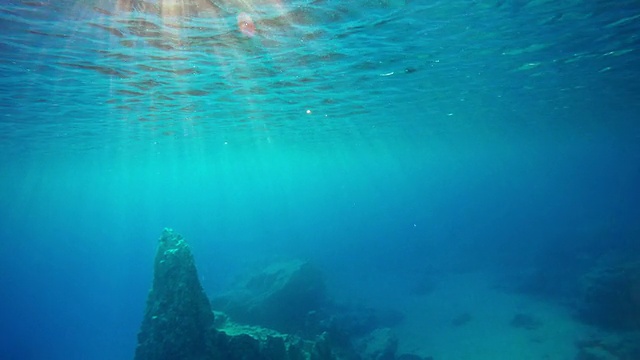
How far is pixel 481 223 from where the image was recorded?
6812cm

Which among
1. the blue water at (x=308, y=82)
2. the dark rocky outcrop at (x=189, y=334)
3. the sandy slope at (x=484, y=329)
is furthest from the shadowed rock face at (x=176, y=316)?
the sandy slope at (x=484, y=329)

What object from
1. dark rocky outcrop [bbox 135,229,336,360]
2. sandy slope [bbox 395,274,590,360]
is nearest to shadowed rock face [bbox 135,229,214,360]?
dark rocky outcrop [bbox 135,229,336,360]

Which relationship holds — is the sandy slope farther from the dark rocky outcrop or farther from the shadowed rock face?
the shadowed rock face

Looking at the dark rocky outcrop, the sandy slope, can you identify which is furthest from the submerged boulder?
the sandy slope

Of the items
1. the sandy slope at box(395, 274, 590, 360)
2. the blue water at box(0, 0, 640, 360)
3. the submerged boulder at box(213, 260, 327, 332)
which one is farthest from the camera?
the submerged boulder at box(213, 260, 327, 332)

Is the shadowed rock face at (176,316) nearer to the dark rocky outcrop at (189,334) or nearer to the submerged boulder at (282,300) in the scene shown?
the dark rocky outcrop at (189,334)

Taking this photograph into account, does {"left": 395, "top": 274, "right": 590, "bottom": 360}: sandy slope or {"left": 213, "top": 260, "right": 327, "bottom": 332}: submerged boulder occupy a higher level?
{"left": 213, "top": 260, "right": 327, "bottom": 332}: submerged boulder

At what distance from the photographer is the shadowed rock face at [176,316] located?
382 inches

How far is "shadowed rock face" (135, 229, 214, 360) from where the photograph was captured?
9.70 meters

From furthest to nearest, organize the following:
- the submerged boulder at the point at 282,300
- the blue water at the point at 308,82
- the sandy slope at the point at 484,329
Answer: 1. the submerged boulder at the point at 282,300
2. the sandy slope at the point at 484,329
3. the blue water at the point at 308,82

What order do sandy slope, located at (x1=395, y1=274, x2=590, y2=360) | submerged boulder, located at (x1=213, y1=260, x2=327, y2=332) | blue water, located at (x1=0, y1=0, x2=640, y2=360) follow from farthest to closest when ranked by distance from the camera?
1. submerged boulder, located at (x1=213, y1=260, x2=327, y2=332)
2. sandy slope, located at (x1=395, y1=274, x2=590, y2=360)
3. blue water, located at (x1=0, y1=0, x2=640, y2=360)

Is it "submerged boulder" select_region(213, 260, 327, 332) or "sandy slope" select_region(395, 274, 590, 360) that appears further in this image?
"submerged boulder" select_region(213, 260, 327, 332)

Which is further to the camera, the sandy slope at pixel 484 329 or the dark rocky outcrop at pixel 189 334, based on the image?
the sandy slope at pixel 484 329

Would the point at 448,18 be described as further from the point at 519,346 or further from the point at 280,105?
the point at 519,346
